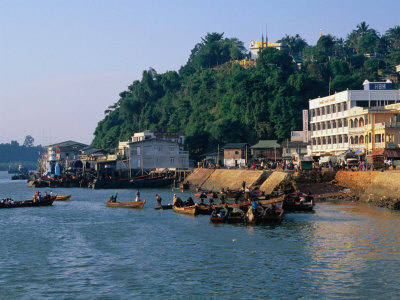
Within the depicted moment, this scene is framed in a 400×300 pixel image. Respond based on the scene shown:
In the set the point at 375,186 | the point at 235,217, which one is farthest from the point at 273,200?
the point at 375,186

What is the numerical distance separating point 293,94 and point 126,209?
75141mm

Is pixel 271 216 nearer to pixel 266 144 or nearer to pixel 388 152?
pixel 388 152

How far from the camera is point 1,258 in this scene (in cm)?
4131

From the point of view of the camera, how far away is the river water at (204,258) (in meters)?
31.6

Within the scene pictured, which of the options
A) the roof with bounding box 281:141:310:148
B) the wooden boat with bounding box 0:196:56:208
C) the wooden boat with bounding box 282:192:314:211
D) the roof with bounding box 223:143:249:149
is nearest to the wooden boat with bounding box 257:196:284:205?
the wooden boat with bounding box 282:192:314:211

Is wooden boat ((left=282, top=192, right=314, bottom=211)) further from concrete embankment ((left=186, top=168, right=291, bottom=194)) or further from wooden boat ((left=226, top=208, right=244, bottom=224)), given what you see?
concrete embankment ((left=186, top=168, right=291, bottom=194))

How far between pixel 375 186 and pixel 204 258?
124ft

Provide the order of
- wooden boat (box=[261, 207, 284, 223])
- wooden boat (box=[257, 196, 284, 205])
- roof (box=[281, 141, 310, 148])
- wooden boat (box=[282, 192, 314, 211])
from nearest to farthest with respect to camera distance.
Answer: wooden boat (box=[261, 207, 284, 223]) < wooden boat (box=[257, 196, 284, 205]) < wooden boat (box=[282, 192, 314, 211]) < roof (box=[281, 141, 310, 148])

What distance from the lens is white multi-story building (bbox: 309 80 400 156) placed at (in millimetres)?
99938

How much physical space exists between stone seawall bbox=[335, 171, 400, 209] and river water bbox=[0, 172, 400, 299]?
4.54m

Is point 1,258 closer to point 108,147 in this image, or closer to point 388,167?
point 388,167

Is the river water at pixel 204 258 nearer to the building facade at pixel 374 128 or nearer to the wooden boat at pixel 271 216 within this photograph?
the wooden boat at pixel 271 216

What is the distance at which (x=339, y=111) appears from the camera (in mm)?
103438

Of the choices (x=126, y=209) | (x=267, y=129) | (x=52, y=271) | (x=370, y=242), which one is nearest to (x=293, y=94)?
(x=267, y=129)
